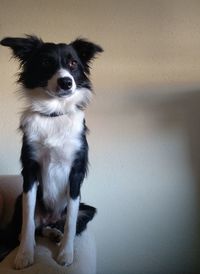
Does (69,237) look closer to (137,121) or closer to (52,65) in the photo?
(52,65)

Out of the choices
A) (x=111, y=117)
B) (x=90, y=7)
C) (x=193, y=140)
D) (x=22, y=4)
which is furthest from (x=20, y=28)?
(x=193, y=140)

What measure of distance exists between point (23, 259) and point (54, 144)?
0.44m

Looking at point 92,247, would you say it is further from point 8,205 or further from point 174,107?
point 174,107

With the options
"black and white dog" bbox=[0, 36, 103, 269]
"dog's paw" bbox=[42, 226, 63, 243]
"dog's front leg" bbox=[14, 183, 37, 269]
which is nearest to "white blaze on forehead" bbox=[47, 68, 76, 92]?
"black and white dog" bbox=[0, 36, 103, 269]

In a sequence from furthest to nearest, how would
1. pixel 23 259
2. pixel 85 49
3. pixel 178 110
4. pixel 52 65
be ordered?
pixel 178 110
pixel 85 49
pixel 52 65
pixel 23 259

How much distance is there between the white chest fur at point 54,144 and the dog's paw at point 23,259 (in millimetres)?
258

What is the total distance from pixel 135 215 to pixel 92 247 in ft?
2.08

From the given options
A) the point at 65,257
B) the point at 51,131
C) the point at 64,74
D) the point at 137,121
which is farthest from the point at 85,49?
the point at 65,257

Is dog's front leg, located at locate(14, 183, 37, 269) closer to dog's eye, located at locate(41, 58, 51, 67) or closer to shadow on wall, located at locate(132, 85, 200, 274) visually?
dog's eye, located at locate(41, 58, 51, 67)

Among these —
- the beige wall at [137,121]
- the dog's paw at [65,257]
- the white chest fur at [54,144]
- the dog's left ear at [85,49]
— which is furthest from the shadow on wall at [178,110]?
the dog's paw at [65,257]

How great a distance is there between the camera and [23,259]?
48.4 inches

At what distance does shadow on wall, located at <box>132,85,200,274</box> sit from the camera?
1.91 m

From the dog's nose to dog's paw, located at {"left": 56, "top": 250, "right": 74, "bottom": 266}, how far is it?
0.61 m

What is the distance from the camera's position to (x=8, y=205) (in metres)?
1.68
